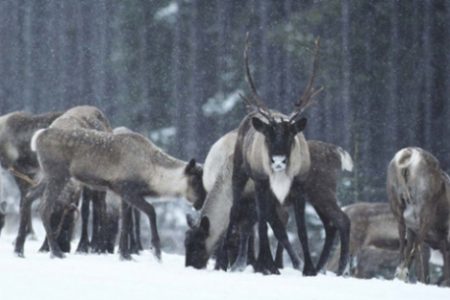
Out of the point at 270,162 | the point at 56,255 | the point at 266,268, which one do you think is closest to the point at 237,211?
the point at 266,268

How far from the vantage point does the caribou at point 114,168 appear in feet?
39.7

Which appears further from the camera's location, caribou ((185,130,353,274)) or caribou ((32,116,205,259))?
caribou ((32,116,205,259))

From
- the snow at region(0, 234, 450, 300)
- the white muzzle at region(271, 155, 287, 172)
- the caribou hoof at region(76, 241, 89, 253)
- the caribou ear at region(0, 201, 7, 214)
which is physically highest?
the white muzzle at region(271, 155, 287, 172)

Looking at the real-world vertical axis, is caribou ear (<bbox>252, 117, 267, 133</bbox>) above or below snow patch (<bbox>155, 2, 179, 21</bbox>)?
below

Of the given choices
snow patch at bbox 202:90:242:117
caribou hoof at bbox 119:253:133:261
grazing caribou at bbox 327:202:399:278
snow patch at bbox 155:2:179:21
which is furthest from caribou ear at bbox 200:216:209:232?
snow patch at bbox 155:2:179:21

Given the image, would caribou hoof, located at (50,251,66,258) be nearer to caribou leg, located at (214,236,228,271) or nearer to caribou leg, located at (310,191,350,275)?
caribou leg, located at (214,236,228,271)

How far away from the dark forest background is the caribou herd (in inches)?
370

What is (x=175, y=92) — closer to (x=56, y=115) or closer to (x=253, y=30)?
(x=253, y=30)

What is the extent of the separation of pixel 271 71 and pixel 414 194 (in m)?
12.9

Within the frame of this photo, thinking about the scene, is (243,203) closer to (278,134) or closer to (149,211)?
(149,211)

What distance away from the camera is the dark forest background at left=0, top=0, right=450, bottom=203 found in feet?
76.5

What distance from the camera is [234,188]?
1147cm

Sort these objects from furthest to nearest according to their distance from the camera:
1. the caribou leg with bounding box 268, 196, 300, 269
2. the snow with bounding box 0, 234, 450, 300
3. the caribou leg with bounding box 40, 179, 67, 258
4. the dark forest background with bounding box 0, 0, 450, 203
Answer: the dark forest background with bounding box 0, 0, 450, 203, the caribou leg with bounding box 40, 179, 67, 258, the caribou leg with bounding box 268, 196, 300, 269, the snow with bounding box 0, 234, 450, 300

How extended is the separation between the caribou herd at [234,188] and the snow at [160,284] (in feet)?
1.66
